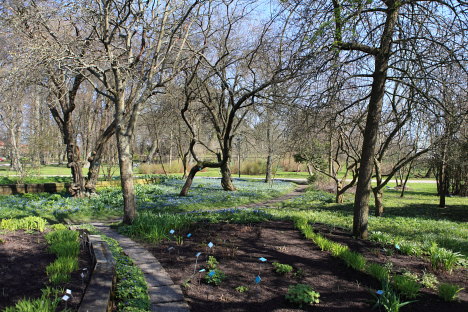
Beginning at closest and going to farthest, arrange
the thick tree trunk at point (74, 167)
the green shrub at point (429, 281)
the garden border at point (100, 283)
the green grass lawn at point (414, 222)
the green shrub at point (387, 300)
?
1. the garden border at point (100, 283)
2. the green shrub at point (387, 300)
3. the green shrub at point (429, 281)
4. the green grass lawn at point (414, 222)
5. the thick tree trunk at point (74, 167)

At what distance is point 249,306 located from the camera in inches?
121

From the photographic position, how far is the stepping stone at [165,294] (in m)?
3.21

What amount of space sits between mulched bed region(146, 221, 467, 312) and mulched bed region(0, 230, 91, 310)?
105 cm

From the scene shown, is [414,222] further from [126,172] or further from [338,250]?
[126,172]

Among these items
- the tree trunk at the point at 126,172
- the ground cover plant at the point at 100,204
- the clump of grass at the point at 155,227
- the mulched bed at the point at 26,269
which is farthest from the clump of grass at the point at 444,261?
the ground cover plant at the point at 100,204

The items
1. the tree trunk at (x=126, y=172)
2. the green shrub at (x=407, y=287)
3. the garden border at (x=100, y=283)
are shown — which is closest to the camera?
the garden border at (x=100, y=283)

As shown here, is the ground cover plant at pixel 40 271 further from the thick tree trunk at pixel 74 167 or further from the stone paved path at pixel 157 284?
the thick tree trunk at pixel 74 167

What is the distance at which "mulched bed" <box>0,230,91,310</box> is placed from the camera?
2.94m

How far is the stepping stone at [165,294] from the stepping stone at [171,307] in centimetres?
6

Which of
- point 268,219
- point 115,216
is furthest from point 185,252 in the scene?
point 115,216

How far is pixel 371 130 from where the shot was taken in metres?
5.28

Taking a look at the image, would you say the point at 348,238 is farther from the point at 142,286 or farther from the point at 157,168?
the point at 157,168

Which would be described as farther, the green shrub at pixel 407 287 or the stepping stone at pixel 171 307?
the green shrub at pixel 407 287

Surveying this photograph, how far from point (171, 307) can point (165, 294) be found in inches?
11.0
